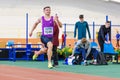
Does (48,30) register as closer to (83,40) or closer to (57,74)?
(83,40)

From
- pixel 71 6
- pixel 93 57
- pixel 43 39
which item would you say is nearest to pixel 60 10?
pixel 71 6

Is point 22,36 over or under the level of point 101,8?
under

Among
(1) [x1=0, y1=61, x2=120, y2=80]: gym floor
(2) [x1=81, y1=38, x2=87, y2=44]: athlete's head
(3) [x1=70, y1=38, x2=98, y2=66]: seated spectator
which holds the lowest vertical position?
(1) [x1=0, y1=61, x2=120, y2=80]: gym floor

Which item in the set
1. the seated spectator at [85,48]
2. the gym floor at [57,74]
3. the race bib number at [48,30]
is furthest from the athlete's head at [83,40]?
the gym floor at [57,74]

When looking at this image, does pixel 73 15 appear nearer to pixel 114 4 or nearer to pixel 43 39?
pixel 114 4

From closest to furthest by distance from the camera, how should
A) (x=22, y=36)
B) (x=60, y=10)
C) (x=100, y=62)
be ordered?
(x=100, y=62)
(x=22, y=36)
(x=60, y=10)

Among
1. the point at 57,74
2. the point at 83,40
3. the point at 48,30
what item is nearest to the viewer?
the point at 57,74

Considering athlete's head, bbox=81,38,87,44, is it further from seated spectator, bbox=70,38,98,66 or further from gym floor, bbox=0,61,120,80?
gym floor, bbox=0,61,120,80

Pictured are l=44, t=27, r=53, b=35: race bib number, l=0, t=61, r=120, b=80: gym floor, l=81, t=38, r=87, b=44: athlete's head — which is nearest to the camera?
l=0, t=61, r=120, b=80: gym floor

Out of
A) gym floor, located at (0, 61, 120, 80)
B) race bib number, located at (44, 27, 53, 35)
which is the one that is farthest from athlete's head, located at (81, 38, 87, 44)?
gym floor, located at (0, 61, 120, 80)

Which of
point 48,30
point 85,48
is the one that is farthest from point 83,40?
point 48,30

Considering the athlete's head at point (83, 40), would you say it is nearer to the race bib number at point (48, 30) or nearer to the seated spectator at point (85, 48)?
the seated spectator at point (85, 48)

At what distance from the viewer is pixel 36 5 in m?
33.4

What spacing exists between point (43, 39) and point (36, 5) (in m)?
19.9
